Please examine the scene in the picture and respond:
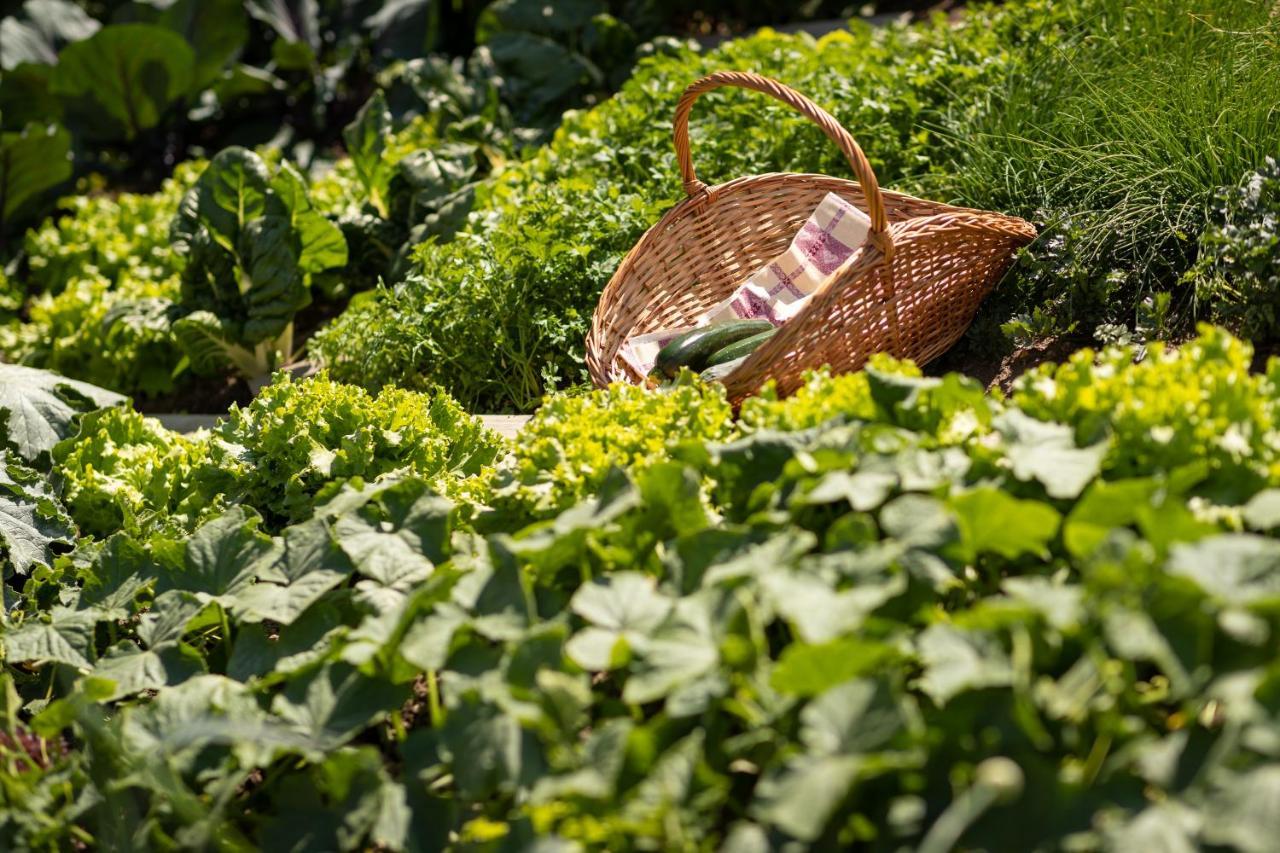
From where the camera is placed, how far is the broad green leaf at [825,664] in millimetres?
1525

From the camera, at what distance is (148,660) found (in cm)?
221

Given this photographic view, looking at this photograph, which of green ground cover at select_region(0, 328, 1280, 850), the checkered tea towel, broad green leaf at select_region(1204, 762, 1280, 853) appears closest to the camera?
broad green leaf at select_region(1204, 762, 1280, 853)

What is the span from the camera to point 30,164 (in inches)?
224

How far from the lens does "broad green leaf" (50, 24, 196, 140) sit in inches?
229

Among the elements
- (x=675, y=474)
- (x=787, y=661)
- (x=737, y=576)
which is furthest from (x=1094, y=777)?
(x=675, y=474)

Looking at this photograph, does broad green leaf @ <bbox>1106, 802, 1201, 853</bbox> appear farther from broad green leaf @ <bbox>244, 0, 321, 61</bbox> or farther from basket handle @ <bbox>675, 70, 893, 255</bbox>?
broad green leaf @ <bbox>244, 0, 321, 61</bbox>

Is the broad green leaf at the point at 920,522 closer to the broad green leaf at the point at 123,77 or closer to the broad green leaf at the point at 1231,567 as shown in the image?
the broad green leaf at the point at 1231,567

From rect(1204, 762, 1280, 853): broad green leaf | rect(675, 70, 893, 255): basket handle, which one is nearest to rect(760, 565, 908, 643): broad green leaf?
rect(1204, 762, 1280, 853): broad green leaf

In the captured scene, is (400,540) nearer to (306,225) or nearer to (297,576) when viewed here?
(297,576)

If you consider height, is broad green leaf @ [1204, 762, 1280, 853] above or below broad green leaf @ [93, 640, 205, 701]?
above

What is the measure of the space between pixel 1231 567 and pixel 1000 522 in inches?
13.7

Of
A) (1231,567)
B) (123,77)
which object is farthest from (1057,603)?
(123,77)

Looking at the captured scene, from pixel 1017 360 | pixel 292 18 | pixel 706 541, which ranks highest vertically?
pixel 292 18

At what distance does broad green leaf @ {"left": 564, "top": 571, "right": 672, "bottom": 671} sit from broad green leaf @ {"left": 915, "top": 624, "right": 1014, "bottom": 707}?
429 millimetres
